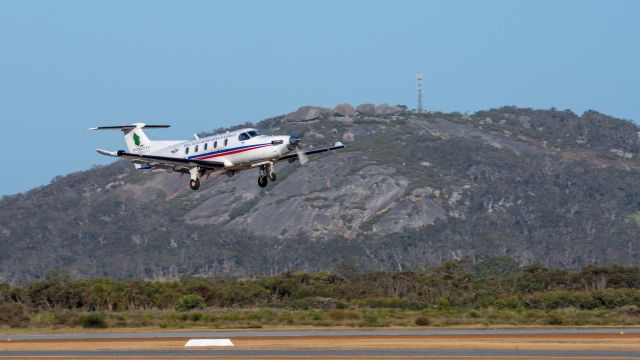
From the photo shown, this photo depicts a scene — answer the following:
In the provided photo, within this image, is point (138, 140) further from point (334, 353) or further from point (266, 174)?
point (334, 353)

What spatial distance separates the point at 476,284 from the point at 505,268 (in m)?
67.3

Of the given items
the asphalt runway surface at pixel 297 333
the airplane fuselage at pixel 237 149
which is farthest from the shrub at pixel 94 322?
the airplane fuselage at pixel 237 149

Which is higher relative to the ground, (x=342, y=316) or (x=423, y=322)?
(x=342, y=316)

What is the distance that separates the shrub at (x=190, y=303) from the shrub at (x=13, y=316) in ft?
44.6

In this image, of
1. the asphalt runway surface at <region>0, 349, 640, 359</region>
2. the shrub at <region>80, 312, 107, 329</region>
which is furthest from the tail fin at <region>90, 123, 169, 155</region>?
the asphalt runway surface at <region>0, 349, 640, 359</region>

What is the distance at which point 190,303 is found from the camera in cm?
8831

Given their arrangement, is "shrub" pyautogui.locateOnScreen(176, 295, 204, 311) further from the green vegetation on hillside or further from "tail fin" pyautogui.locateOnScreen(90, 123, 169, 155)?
"tail fin" pyautogui.locateOnScreen(90, 123, 169, 155)

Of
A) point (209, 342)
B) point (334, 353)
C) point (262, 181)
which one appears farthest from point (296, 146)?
point (334, 353)

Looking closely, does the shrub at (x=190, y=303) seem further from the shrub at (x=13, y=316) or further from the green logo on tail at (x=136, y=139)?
the green logo on tail at (x=136, y=139)

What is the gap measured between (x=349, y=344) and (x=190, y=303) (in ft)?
127

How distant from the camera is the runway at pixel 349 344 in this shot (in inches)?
1836

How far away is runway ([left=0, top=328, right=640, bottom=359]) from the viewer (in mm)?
46625

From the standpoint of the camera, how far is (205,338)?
2255 inches

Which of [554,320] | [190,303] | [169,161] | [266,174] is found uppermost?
[169,161]
